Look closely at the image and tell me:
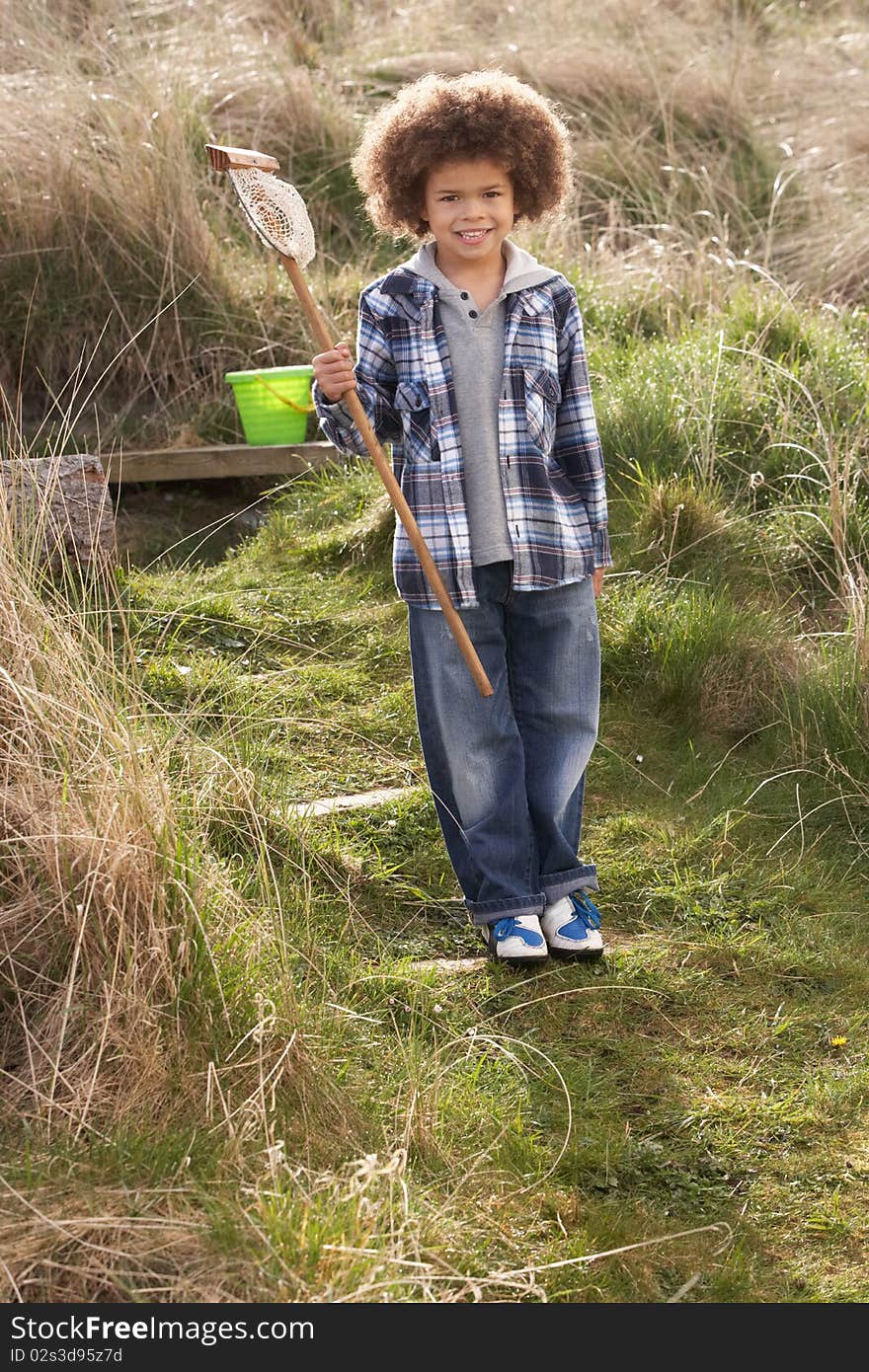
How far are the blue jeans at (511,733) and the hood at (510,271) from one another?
0.61 m

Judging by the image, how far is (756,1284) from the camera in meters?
2.65

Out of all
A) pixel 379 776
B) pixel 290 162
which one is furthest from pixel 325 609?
pixel 290 162

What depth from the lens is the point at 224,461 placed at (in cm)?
653

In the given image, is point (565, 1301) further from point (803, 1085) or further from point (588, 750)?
point (588, 750)

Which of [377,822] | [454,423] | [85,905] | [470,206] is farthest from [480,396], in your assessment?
[85,905]

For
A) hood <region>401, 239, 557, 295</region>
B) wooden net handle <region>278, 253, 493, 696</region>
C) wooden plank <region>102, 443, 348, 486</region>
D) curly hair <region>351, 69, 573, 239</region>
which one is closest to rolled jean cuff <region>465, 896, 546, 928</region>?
wooden net handle <region>278, 253, 493, 696</region>

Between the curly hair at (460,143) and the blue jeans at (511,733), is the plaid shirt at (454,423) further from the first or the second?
the curly hair at (460,143)

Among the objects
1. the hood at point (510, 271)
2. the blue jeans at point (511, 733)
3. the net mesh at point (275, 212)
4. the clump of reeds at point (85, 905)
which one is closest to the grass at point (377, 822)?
the clump of reeds at point (85, 905)

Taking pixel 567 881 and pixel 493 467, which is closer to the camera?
pixel 493 467

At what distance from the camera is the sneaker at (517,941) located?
3.53 m

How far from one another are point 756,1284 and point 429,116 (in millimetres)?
2411

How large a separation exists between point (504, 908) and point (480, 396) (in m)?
1.14

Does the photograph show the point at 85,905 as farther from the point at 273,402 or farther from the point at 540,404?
the point at 273,402

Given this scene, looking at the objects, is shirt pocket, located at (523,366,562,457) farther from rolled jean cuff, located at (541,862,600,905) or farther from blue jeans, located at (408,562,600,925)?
rolled jean cuff, located at (541,862,600,905)
